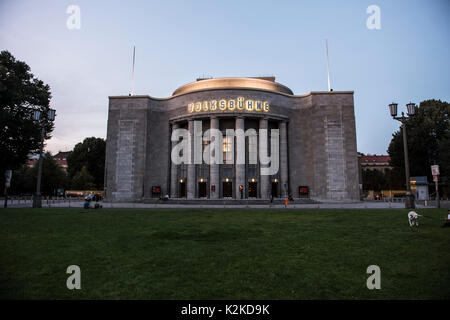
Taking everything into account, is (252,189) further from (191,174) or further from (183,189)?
(183,189)

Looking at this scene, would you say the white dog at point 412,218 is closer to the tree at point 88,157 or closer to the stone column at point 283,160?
the stone column at point 283,160

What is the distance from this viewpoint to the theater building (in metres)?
51.4

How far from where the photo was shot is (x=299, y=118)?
56031 mm

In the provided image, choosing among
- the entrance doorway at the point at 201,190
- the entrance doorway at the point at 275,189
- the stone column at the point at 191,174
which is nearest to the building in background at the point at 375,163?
the entrance doorway at the point at 275,189

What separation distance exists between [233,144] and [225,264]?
4679 centimetres

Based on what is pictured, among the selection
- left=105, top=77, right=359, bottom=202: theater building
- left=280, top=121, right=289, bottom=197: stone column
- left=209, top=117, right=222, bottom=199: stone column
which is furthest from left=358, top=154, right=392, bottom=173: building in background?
left=209, top=117, right=222, bottom=199: stone column

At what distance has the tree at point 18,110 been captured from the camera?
104 feet

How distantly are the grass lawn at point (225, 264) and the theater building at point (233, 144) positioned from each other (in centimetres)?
3966

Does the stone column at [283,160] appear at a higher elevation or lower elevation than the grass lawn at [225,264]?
higher

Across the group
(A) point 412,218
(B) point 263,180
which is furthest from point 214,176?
(A) point 412,218

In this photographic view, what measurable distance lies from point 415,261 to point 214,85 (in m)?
53.5

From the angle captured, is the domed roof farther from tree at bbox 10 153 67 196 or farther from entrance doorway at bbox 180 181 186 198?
tree at bbox 10 153 67 196

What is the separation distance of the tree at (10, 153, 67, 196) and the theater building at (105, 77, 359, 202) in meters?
31.3
